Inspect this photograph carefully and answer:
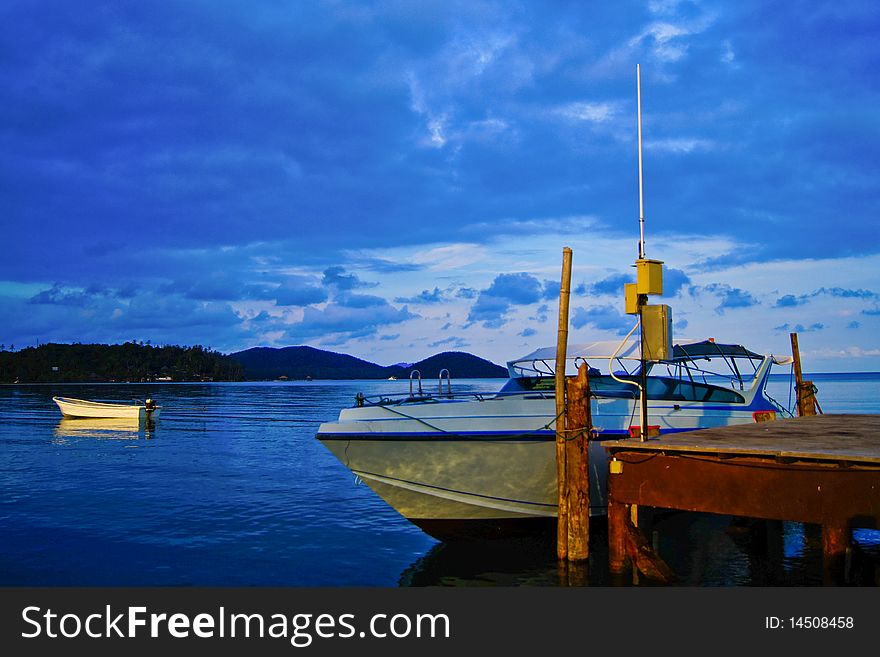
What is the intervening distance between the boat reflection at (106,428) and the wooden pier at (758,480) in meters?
33.2

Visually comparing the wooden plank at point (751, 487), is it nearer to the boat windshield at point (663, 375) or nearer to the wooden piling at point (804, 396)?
the boat windshield at point (663, 375)

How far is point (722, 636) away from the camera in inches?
306

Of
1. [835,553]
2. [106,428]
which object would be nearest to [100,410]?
[106,428]

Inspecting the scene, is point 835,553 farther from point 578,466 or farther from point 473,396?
→ point 473,396

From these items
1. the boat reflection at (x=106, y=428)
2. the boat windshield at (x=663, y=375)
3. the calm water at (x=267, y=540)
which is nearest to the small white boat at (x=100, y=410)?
the boat reflection at (x=106, y=428)

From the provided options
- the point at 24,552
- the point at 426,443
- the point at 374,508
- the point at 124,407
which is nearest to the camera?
the point at 426,443

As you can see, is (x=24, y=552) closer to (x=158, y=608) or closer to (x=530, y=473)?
(x=158, y=608)

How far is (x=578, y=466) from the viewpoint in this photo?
1052 centimetres

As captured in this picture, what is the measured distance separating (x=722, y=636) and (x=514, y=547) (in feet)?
16.7

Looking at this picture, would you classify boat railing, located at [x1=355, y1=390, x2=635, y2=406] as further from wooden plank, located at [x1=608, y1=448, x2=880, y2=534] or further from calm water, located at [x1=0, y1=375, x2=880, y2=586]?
wooden plank, located at [x1=608, y1=448, x2=880, y2=534]

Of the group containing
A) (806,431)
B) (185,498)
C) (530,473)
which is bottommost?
(185,498)

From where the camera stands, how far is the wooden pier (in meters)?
7.89

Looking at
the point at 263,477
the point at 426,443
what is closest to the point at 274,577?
the point at 426,443

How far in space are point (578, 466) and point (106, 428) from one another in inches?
1603
